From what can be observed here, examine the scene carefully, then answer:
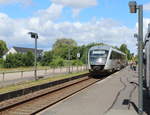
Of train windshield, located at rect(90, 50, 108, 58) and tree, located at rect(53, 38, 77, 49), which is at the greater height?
tree, located at rect(53, 38, 77, 49)

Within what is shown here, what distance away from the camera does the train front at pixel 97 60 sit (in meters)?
32.3

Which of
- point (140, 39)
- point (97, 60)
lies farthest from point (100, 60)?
point (140, 39)

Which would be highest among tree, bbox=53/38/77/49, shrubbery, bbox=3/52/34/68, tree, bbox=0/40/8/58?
tree, bbox=53/38/77/49

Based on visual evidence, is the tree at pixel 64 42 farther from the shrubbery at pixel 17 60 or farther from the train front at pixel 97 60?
the train front at pixel 97 60

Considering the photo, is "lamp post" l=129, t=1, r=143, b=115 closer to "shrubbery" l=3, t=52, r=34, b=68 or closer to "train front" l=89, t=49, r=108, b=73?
"train front" l=89, t=49, r=108, b=73

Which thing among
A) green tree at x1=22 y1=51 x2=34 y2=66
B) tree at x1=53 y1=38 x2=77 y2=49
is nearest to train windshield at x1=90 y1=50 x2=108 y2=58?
green tree at x1=22 y1=51 x2=34 y2=66

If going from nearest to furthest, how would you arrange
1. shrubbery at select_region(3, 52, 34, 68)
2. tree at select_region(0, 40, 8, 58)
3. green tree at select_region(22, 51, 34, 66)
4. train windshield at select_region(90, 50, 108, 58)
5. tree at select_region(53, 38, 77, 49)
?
train windshield at select_region(90, 50, 108, 58) → shrubbery at select_region(3, 52, 34, 68) → green tree at select_region(22, 51, 34, 66) → tree at select_region(0, 40, 8, 58) → tree at select_region(53, 38, 77, 49)

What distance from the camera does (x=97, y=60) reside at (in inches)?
1283

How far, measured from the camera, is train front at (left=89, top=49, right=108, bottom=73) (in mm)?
32344

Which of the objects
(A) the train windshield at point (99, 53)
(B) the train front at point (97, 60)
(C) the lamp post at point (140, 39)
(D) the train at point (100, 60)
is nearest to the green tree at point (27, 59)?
(D) the train at point (100, 60)

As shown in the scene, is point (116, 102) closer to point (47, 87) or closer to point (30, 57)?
point (47, 87)

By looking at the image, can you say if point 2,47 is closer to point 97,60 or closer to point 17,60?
point 17,60

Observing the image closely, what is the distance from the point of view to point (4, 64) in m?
65.7

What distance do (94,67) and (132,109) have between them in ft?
66.0
